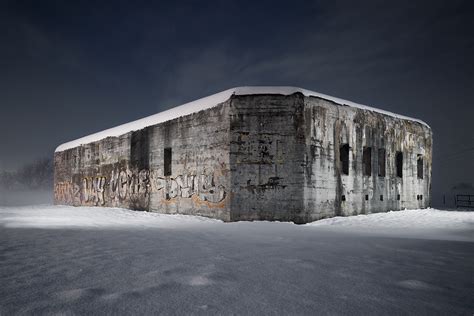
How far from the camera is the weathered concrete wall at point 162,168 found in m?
8.88

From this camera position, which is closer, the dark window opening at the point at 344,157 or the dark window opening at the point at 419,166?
the dark window opening at the point at 344,157

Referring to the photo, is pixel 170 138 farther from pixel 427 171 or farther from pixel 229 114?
pixel 427 171

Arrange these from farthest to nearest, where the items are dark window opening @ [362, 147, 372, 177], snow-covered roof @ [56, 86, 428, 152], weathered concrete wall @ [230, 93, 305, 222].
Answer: dark window opening @ [362, 147, 372, 177]
snow-covered roof @ [56, 86, 428, 152]
weathered concrete wall @ [230, 93, 305, 222]

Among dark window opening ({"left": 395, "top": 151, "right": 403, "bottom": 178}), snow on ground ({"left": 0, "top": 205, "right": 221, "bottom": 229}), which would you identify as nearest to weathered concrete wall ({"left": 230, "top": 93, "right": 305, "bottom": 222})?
snow on ground ({"left": 0, "top": 205, "right": 221, "bottom": 229})

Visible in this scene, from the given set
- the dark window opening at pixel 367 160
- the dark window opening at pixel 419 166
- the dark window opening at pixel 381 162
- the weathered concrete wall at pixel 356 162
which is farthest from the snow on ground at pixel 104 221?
the dark window opening at pixel 419 166

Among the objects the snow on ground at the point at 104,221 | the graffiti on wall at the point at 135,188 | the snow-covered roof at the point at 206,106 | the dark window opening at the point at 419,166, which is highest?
the snow-covered roof at the point at 206,106

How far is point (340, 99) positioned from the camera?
10188 millimetres

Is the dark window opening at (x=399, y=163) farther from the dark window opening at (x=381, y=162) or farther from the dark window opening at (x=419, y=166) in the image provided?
the dark window opening at (x=419, y=166)

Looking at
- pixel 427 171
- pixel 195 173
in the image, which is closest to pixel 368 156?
pixel 427 171

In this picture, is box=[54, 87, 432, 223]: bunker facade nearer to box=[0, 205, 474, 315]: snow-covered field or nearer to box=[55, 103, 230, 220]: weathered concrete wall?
box=[55, 103, 230, 220]: weathered concrete wall

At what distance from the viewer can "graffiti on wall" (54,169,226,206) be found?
9.20 meters

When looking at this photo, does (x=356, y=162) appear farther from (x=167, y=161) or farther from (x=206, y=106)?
(x=167, y=161)

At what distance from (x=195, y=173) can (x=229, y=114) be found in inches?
85.8

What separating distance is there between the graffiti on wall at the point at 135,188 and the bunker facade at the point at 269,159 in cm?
4
